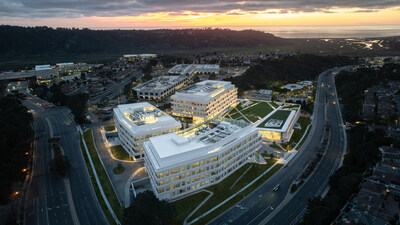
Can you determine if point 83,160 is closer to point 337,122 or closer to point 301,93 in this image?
point 337,122

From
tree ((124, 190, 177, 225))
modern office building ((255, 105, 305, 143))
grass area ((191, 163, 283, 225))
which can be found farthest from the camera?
modern office building ((255, 105, 305, 143))

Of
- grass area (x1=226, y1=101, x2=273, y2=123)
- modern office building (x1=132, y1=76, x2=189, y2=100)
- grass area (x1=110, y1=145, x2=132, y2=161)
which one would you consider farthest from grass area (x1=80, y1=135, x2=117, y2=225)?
modern office building (x1=132, y1=76, x2=189, y2=100)

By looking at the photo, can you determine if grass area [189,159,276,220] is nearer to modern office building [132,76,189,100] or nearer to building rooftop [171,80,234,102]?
building rooftop [171,80,234,102]

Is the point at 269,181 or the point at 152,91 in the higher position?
the point at 152,91

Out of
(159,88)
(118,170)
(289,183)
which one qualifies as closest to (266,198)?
(289,183)

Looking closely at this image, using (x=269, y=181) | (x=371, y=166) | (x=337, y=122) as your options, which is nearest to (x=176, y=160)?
(x=269, y=181)

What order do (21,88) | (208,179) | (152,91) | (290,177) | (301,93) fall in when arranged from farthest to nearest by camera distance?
(21,88) < (301,93) < (152,91) < (290,177) < (208,179)

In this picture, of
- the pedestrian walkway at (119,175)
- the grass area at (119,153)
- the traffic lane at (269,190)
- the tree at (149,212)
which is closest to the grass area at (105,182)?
the pedestrian walkway at (119,175)
